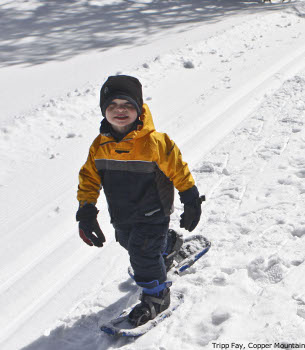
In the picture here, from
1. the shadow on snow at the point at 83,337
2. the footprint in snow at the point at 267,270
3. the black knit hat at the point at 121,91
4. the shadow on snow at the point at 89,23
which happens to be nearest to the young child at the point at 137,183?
the black knit hat at the point at 121,91

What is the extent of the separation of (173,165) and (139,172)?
0.66ft

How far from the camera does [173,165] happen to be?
2.39 meters

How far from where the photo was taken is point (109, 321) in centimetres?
257

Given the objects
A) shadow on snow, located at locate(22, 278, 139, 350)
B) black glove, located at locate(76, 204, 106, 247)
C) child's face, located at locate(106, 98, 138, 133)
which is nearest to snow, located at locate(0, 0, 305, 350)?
shadow on snow, located at locate(22, 278, 139, 350)

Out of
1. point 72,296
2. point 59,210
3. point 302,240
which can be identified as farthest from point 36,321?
point 302,240

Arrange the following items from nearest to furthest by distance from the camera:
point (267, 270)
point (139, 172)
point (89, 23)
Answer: point (139, 172), point (267, 270), point (89, 23)

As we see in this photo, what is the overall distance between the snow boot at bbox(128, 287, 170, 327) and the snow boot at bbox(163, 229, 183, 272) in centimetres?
35

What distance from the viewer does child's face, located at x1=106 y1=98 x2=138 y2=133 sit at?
7.43 feet

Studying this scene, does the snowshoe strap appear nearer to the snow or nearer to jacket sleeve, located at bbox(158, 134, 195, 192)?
the snow

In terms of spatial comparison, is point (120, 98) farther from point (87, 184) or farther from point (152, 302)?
point (152, 302)

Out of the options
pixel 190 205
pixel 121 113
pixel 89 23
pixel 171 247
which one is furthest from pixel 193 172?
pixel 89 23

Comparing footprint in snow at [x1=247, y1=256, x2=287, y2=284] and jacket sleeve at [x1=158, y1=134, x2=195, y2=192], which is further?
footprint in snow at [x1=247, y1=256, x2=287, y2=284]

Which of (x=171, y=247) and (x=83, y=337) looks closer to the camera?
(x=83, y=337)

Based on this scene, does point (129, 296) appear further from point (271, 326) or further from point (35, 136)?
point (35, 136)
